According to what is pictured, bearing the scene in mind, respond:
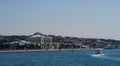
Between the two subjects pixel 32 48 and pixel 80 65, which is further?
pixel 32 48

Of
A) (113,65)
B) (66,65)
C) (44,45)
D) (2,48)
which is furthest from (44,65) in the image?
(44,45)

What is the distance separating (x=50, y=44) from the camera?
7702 inches

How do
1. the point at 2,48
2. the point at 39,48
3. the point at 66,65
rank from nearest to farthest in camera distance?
the point at 66,65 → the point at 2,48 → the point at 39,48

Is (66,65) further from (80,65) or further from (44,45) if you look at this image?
(44,45)

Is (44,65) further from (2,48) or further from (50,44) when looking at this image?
(50,44)

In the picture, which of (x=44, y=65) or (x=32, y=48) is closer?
(x=44, y=65)

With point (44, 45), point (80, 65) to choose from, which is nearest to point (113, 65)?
point (80, 65)

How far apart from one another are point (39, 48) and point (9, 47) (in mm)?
14391

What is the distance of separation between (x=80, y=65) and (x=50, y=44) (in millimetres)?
132951

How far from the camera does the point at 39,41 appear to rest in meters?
196

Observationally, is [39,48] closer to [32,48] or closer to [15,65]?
[32,48]

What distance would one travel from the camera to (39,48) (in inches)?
7052

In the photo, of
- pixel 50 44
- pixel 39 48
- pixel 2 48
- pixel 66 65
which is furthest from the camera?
pixel 50 44

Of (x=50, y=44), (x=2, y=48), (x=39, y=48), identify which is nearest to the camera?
(x=2, y=48)
